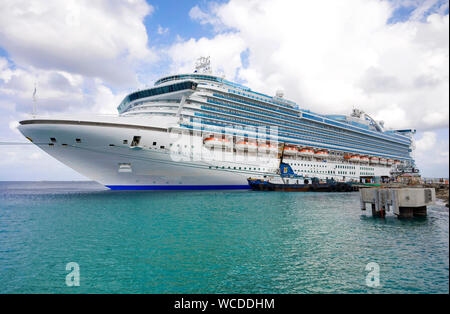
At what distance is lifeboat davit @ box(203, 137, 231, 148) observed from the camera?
33906 millimetres

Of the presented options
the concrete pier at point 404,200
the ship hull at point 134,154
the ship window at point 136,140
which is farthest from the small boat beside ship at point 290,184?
the concrete pier at point 404,200

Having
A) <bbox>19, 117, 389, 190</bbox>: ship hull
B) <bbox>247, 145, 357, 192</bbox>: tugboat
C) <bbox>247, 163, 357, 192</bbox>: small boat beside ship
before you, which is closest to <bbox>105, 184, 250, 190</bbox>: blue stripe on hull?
<bbox>19, 117, 389, 190</bbox>: ship hull

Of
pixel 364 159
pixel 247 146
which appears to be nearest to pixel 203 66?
pixel 247 146

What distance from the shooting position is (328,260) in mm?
8688

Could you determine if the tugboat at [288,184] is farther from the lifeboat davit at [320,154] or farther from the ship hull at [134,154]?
the lifeboat davit at [320,154]

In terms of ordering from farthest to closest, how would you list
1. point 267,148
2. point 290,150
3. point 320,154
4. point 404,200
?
point 320,154, point 290,150, point 267,148, point 404,200

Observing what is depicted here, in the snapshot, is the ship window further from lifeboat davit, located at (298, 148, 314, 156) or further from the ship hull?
lifeboat davit, located at (298, 148, 314, 156)

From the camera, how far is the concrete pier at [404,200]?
15.9 m

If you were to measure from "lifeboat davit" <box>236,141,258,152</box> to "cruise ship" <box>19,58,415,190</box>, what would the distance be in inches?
6.0

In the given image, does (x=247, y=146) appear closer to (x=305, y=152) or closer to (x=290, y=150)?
(x=290, y=150)

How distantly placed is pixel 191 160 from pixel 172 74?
17.6m

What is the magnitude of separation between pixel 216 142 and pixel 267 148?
10.3 metres

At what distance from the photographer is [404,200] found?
53.8 ft
